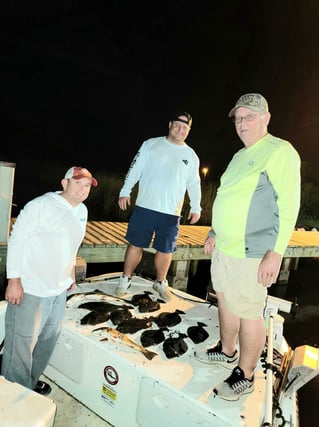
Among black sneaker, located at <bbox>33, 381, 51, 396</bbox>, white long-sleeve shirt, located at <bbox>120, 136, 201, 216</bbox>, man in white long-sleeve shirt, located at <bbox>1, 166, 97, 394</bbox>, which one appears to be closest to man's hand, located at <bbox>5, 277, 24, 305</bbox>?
man in white long-sleeve shirt, located at <bbox>1, 166, 97, 394</bbox>

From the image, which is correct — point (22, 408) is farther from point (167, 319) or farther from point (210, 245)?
point (167, 319)

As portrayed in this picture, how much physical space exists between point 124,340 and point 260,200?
1837 millimetres

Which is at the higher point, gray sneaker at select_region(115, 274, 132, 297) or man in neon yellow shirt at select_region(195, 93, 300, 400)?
man in neon yellow shirt at select_region(195, 93, 300, 400)

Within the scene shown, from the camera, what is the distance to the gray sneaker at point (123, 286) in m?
4.08

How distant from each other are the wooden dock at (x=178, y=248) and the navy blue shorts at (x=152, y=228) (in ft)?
10.0

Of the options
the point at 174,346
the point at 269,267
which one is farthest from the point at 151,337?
the point at 269,267

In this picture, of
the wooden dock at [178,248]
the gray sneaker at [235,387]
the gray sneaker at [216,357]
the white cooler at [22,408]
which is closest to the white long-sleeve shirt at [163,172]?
the gray sneaker at [216,357]

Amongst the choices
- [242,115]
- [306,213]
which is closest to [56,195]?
[242,115]

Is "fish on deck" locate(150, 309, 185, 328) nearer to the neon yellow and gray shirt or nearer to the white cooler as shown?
the neon yellow and gray shirt

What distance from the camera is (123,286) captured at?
415 cm

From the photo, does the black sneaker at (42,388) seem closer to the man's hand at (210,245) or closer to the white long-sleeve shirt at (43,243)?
the white long-sleeve shirt at (43,243)

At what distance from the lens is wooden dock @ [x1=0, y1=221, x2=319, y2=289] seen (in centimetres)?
698

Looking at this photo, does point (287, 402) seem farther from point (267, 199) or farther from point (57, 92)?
point (57, 92)

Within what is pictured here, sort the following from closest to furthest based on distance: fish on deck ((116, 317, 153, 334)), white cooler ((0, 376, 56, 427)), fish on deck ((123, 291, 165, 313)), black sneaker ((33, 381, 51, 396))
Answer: white cooler ((0, 376, 56, 427)) < black sneaker ((33, 381, 51, 396)) < fish on deck ((116, 317, 153, 334)) < fish on deck ((123, 291, 165, 313))
